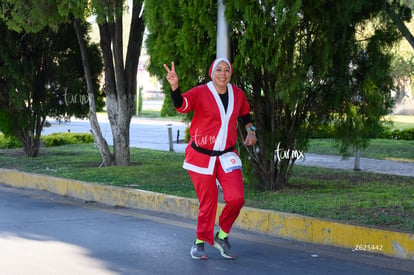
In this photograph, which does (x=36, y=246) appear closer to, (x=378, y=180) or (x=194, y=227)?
(x=194, y=227)

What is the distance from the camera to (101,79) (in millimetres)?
17719

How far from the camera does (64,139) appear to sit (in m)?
23.7

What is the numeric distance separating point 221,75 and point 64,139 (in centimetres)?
1685

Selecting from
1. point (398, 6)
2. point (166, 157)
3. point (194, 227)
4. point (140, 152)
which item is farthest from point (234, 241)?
point (140, 152)

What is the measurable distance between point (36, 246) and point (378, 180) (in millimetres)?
6226

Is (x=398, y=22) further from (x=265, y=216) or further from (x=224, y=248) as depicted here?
(x=224, y=248)

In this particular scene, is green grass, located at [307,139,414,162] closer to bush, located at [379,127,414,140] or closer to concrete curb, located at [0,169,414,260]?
bush, located at [379,127,414,140]

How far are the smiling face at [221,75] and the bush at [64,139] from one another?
1593cm

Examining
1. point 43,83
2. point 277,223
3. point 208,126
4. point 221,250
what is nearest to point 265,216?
point 277,223

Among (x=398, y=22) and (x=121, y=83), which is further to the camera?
(x=121, y=83)

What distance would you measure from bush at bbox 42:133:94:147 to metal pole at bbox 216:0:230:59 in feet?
45.4

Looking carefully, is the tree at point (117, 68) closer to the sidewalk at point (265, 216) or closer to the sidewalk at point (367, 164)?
the sidewalk at point (265, 216)

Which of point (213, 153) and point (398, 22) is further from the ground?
point (398, 22)

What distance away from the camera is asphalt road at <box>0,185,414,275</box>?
706 cm
